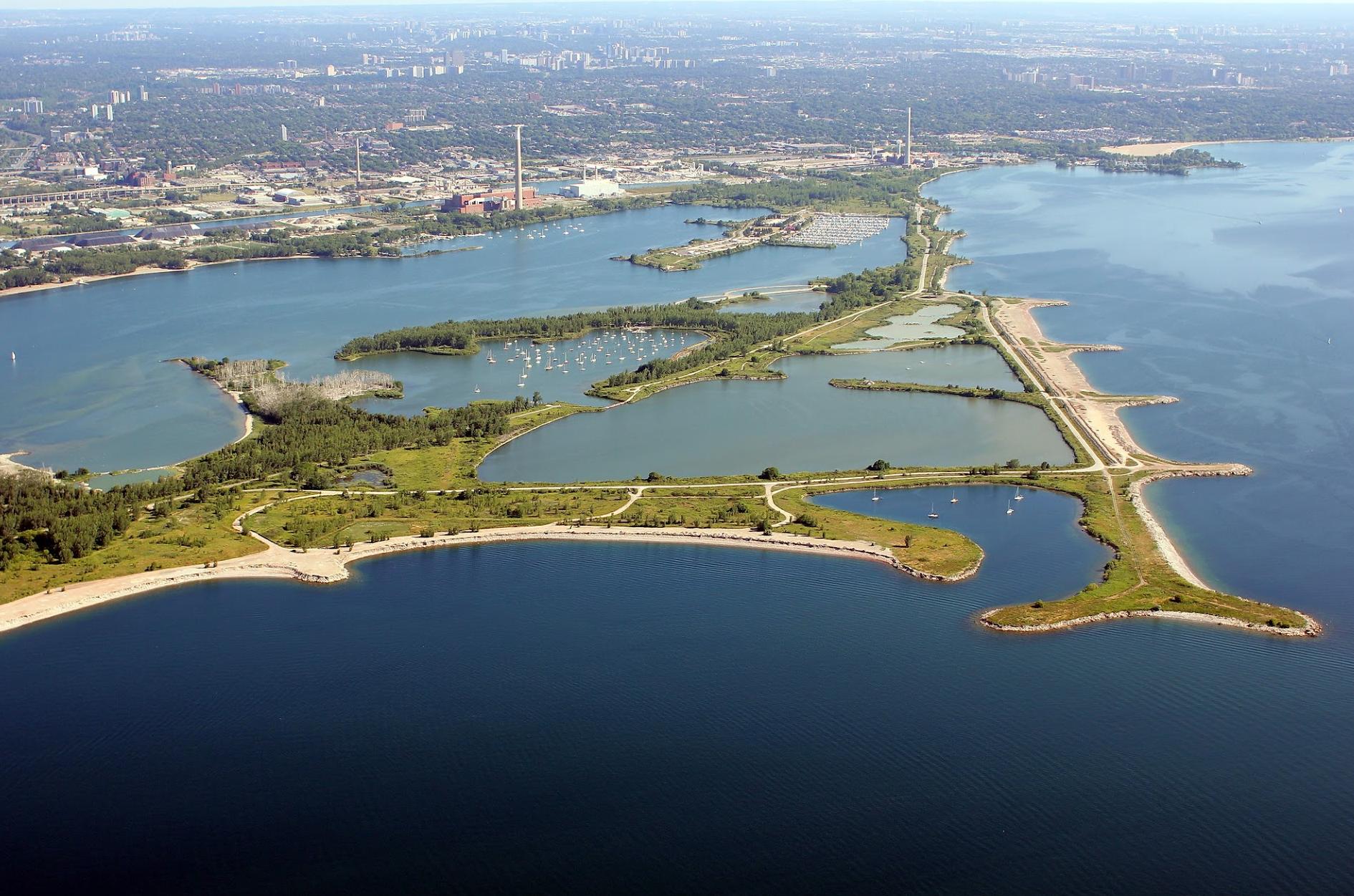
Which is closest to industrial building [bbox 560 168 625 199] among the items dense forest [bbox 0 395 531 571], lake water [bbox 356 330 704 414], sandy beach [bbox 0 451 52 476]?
lake water [bbox 356 330 704 414]

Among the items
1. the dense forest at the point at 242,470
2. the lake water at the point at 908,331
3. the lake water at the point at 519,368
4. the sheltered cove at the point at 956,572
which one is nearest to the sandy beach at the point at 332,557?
the sheltered cove at the point at 956,572

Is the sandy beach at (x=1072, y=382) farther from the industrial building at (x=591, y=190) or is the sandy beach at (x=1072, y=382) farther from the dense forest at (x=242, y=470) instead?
the industrial building at (x=591, y=190)

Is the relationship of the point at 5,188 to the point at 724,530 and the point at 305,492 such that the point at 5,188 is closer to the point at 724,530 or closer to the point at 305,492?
the point at 305,492

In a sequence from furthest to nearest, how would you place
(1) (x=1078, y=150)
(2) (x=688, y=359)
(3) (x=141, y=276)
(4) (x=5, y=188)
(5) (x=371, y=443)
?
(1) (x=1078, y=150)
(4) (x=5, y=188)
(3) (x=141, y=276)
(2) (x=688, y=359)
(5) (x=371, y=443)

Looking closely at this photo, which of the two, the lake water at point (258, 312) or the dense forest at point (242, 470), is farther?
the lake water at point (258, 312)

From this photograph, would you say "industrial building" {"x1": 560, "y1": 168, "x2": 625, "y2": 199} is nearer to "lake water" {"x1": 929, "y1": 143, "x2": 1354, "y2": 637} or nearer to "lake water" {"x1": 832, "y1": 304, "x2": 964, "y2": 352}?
"lake water" {"x1": 929, "y1": 143, "x2": 1354, "y2": 637}

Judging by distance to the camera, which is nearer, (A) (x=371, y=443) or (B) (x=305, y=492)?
(B) (x=305, y=492)

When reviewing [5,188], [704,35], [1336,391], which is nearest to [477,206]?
[5,188]

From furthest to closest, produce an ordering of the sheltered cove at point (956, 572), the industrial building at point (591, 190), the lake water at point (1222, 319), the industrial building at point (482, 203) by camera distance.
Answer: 1. the industrial building at point (591, 190)
2. the industrial building at point (482, 203)
3. the lake water at point (1222, 319)
4. the sheltered cove at point (956, 572)
